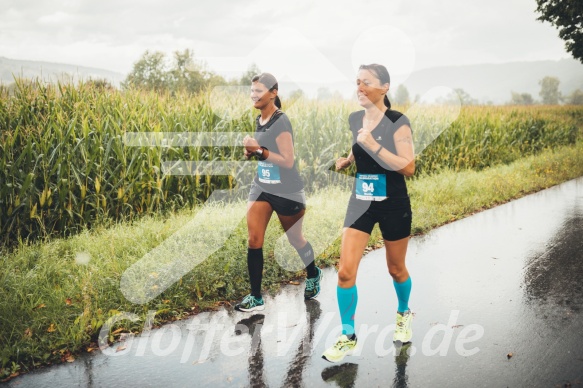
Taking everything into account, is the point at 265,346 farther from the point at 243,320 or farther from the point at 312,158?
the point at 312,158

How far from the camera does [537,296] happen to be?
475cm

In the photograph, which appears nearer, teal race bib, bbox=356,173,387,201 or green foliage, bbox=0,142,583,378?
teal race bib, bbox=356,173,387,201

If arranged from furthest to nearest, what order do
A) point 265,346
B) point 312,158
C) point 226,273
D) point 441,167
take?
point 441,167 → point 312,158 → point 226,273 → point 265,346

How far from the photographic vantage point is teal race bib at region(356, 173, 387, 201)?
11.5 feet

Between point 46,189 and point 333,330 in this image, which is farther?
point 46,189

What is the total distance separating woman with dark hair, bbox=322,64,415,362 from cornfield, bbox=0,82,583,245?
433 centimetres

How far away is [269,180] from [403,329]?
175 centimetres

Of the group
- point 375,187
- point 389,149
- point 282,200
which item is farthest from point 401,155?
point 282,200

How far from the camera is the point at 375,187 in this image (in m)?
3.53

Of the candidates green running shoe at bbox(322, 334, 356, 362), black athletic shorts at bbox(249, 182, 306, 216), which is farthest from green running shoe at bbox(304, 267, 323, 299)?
green running shoe at bbox(322, 334, 356, 362)

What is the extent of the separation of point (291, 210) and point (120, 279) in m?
1.82

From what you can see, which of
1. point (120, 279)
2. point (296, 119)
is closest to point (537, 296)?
point (120, 279)

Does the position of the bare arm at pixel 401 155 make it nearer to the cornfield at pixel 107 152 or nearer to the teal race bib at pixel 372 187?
the teal race bib at pixel 372 187

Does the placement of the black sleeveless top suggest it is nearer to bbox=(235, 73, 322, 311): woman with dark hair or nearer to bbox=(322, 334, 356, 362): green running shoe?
A: bbox=(235, 73, 322, 311): woman with dark hair
